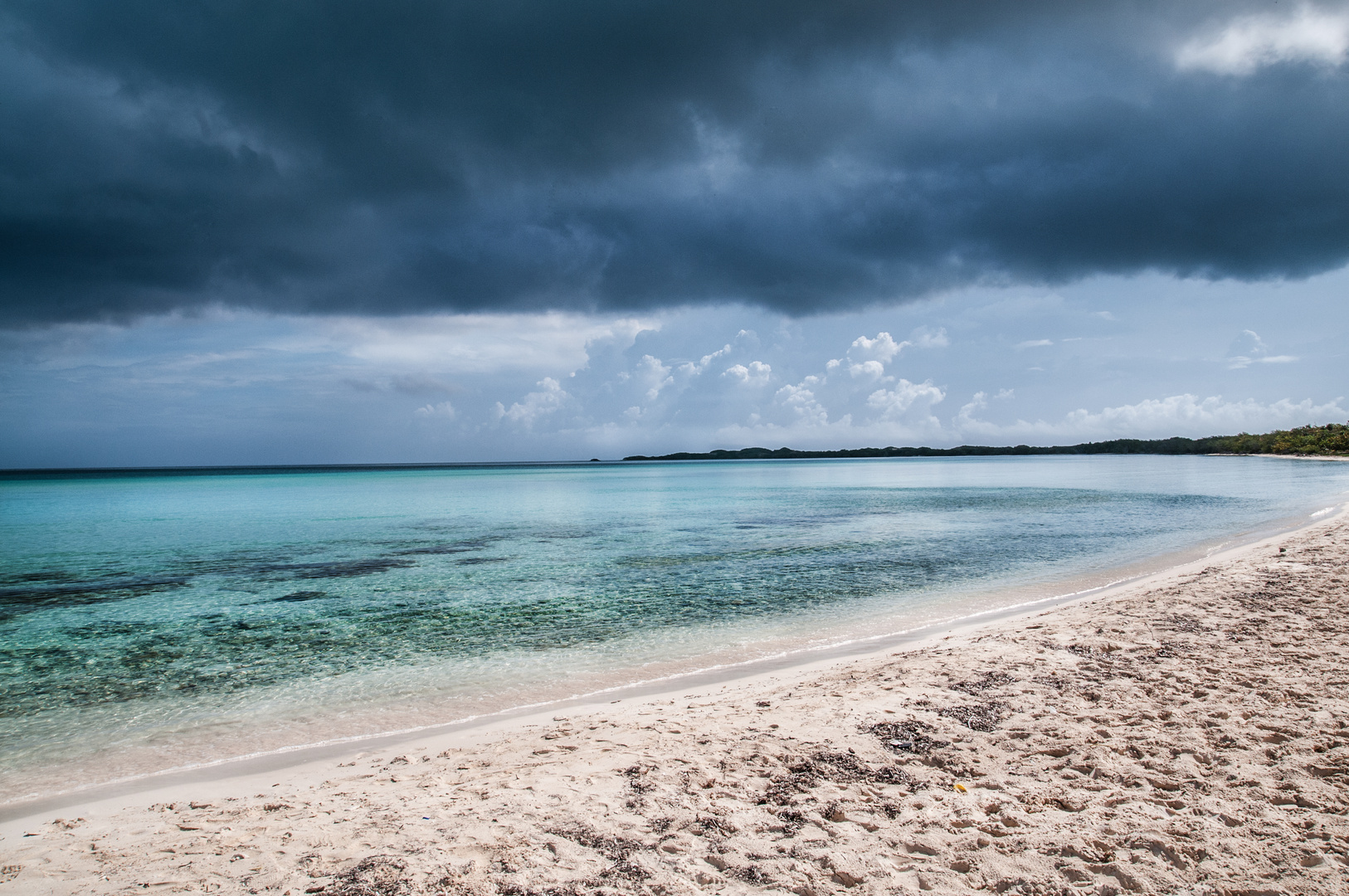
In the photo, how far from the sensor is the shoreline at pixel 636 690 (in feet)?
22.2

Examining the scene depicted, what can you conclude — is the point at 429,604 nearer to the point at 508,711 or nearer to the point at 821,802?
the point at 508,711

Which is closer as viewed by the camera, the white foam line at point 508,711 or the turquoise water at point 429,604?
the white foam line at point 508,711

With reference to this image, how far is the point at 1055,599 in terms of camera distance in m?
14.7

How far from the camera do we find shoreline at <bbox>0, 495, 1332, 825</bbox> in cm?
677

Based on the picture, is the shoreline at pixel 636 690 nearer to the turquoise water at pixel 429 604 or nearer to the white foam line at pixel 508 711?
the white foam line at pixel 508 711

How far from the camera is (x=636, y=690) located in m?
9.33

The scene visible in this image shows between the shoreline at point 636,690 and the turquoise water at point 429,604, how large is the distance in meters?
0.27

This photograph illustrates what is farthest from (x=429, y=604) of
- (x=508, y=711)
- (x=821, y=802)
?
(x=821, y=802)

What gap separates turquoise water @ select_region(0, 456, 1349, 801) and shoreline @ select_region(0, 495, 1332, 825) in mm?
265

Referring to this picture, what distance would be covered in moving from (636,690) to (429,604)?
8532 millimetres

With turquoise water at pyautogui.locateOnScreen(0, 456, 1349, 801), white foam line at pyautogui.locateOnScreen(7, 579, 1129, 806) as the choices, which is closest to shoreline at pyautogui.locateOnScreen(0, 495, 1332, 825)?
white foam line at pyautogui.locateOnScreen(7, 579, 1129, 806)

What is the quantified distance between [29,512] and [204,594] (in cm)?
4763

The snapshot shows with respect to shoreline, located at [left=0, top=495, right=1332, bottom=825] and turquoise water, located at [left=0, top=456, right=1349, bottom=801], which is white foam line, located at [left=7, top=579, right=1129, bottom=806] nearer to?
shoreline, located at [left=0, top=495, right=1332, bottom=825]

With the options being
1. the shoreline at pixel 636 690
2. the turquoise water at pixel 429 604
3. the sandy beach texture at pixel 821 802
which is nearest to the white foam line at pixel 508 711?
the shoreline at pixel 636 690
